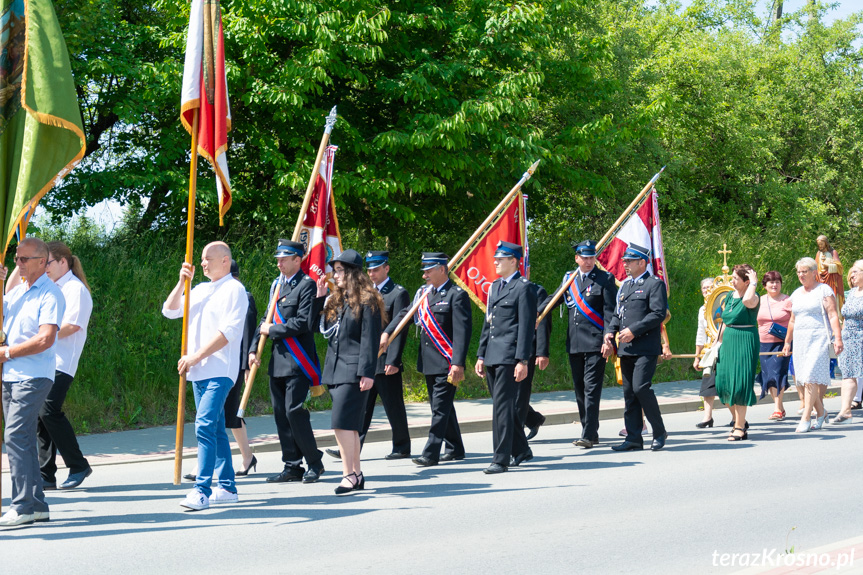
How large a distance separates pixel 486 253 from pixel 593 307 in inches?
53.6

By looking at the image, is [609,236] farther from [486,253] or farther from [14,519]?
[14,519]

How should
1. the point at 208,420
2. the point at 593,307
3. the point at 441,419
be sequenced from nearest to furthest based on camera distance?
1. the point at 208,420
2. the point at 441,419
3. the point at 593,307

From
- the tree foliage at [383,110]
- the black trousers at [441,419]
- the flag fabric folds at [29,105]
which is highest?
the tree foliage at [383,110]

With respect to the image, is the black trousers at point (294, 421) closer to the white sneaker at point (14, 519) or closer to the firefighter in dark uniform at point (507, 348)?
the firefighter in dark uniform at point (507, 348)

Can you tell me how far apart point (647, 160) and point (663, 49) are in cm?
480

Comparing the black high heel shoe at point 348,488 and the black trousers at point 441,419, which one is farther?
the black trousers at point 441,419

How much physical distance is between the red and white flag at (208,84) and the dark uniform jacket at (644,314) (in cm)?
447

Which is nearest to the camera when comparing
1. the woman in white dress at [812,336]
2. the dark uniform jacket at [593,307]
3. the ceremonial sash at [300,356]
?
the ceremonial sash at [300,356]

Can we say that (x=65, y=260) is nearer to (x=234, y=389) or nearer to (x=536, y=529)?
(x=234, y=389)

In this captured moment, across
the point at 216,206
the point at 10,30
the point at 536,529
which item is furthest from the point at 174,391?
the point at 536,529

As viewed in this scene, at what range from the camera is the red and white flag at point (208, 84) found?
8.03 metres

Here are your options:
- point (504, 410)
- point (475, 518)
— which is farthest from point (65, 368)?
point (504, 410)

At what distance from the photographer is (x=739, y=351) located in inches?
414

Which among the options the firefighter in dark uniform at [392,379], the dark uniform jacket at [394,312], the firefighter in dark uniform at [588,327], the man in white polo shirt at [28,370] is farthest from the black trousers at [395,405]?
the man in white polo shirt at [28,370]
